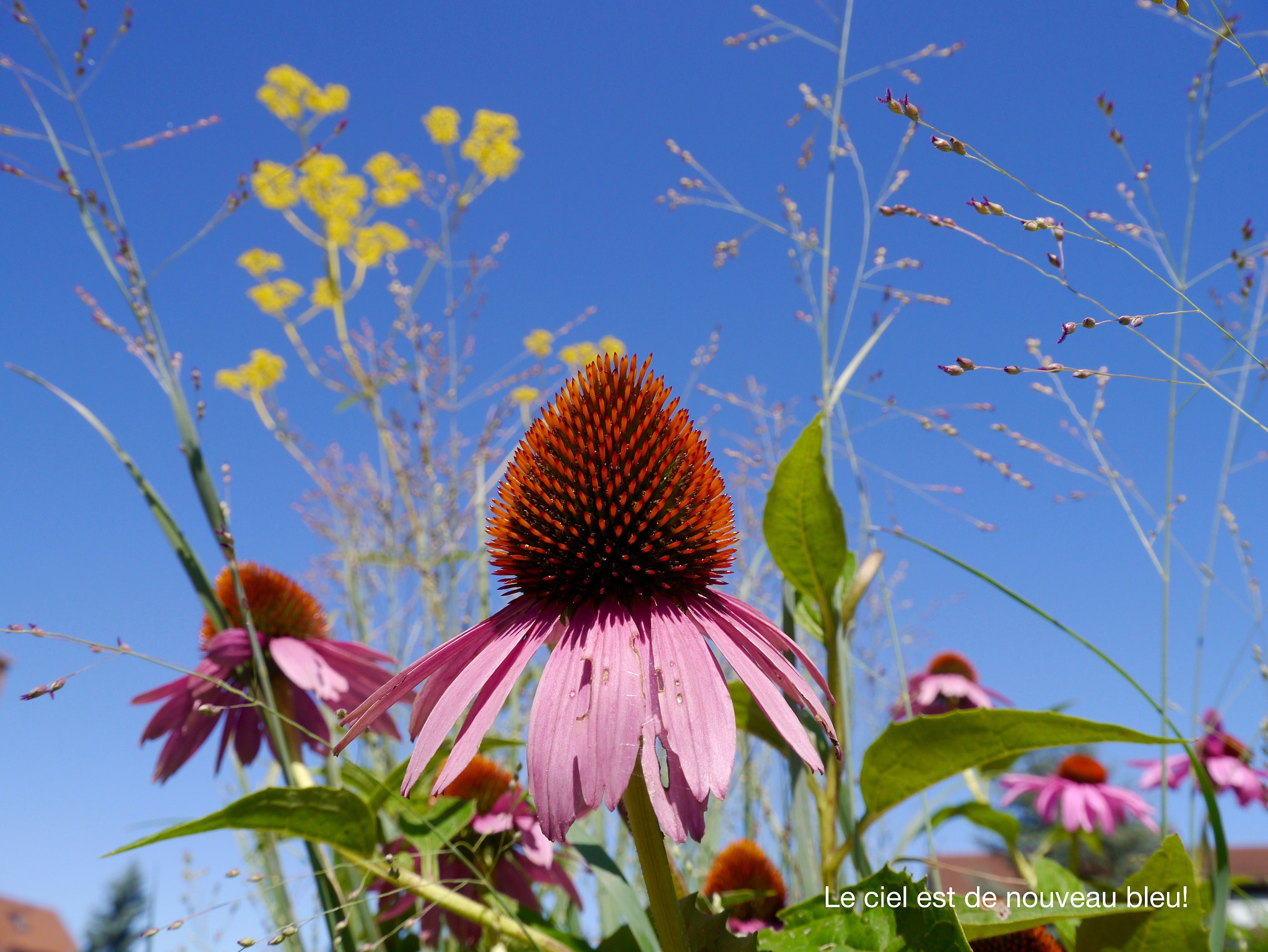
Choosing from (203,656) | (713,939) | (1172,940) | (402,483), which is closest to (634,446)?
(713,939)

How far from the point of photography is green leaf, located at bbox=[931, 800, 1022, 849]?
105 cm

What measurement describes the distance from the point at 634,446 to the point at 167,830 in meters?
0.57

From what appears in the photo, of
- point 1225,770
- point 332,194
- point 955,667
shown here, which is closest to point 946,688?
point 955,667

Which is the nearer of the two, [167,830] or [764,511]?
[167,830]

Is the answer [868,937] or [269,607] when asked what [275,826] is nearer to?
[868,937]

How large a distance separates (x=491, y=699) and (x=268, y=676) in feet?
2.52

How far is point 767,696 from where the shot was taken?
71cm

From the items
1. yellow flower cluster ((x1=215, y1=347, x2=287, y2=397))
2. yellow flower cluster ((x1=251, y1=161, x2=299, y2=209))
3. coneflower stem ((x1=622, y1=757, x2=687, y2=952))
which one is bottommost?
coneflower stem ((x1=622, y1=757, x2=687, y2=952))

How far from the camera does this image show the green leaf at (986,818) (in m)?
1.05

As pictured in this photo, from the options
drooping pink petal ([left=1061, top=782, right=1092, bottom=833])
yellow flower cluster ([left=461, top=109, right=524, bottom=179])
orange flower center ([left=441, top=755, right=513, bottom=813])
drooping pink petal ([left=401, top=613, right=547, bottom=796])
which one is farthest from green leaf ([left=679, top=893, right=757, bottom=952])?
yellow flower cluster ([left=461, top=109, right=524, bottom=179])

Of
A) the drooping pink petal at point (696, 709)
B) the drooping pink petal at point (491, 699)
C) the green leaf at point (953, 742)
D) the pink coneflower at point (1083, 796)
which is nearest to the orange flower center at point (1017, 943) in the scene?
the green leaf at point (953, 742)

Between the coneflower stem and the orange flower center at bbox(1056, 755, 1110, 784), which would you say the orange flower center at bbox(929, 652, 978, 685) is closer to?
the orange flower center at bbox(1056, 755, 1110, 784)

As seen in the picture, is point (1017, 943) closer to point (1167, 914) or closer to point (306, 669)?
point (1167, 914)

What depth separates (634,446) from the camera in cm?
93
